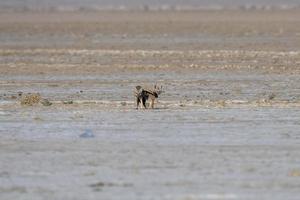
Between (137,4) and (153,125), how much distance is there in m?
93.3

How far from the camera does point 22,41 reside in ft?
184

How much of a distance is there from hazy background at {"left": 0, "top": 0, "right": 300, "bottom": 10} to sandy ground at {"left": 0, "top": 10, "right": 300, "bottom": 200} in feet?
202

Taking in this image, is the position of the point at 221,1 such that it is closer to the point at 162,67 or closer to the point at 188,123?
the point at 162,67

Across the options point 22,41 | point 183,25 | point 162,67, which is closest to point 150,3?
point 183,25

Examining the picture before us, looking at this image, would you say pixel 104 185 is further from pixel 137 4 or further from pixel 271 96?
pixel 137 4

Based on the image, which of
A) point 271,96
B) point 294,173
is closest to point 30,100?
point 271,96

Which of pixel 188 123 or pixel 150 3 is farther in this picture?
pixel 150 3

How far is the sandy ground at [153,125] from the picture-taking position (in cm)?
1295

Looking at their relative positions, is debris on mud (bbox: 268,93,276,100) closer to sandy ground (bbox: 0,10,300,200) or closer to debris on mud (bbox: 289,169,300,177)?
sandy ground (bbox: 0,10,300,200)

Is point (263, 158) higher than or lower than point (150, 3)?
lower

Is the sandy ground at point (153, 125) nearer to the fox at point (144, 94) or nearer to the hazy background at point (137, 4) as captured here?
the fox at point (144, 94)

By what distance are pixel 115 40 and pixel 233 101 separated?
1241 inches

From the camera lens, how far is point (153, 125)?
19.0m

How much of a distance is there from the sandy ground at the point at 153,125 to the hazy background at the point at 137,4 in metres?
61.5
